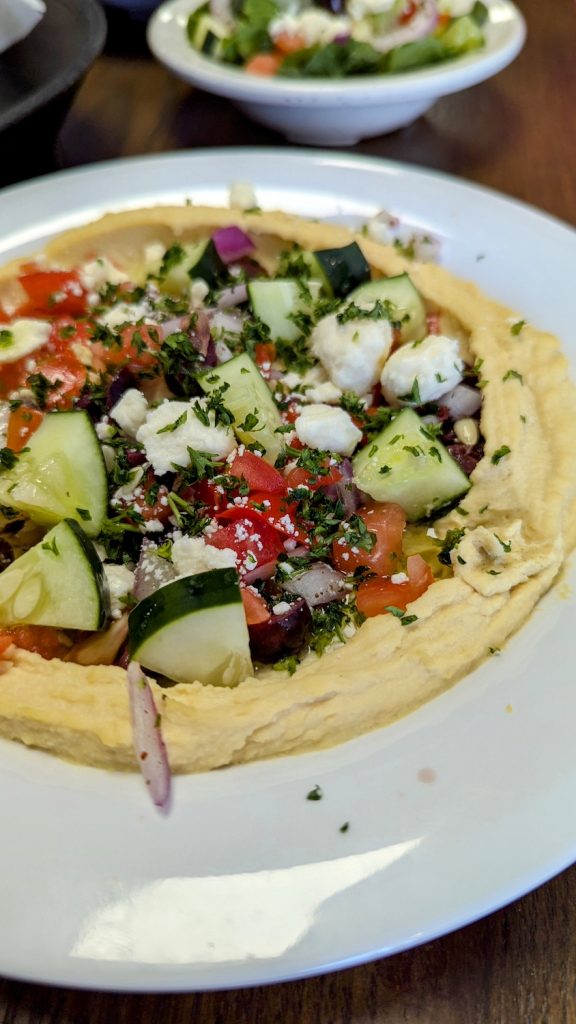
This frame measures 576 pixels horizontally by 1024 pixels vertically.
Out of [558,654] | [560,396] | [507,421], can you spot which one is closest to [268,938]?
[558,654]

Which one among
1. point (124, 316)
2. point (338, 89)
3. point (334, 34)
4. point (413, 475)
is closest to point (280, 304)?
point (124, 316)

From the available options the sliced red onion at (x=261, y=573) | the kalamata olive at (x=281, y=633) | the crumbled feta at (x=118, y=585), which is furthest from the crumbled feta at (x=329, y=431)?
the crumbled feta at (x=118, y=585)

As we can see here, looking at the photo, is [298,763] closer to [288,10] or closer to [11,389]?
[11,389]

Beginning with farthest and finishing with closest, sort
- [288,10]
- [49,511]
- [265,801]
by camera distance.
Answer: [288,10], [49,511], [265,801]

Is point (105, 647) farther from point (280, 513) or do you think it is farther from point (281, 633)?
point (280, 513)

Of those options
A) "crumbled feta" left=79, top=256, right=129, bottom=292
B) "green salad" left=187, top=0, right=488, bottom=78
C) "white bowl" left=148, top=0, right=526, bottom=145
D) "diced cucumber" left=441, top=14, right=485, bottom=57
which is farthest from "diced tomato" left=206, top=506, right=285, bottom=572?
"diced cucumber" left=441, top=14, right=485, bottom=57

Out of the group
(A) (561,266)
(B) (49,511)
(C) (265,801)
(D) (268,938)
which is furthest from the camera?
(A) (561,266)
